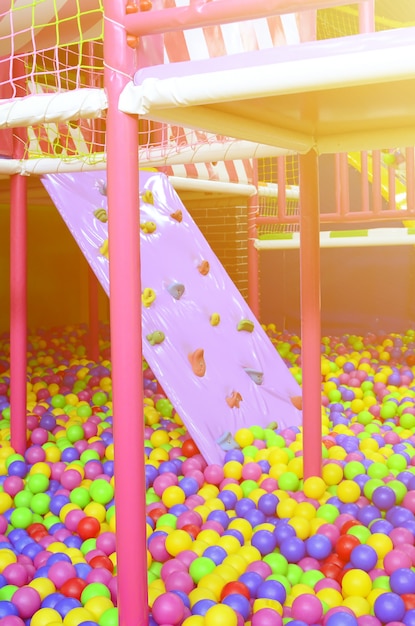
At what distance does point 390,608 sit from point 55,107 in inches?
55.1

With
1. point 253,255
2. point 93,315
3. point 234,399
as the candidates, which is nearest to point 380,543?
point 234,399

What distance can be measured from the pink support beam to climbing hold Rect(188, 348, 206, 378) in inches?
67.0

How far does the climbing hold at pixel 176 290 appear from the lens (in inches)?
135

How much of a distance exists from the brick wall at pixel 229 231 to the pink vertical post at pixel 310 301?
2.60m

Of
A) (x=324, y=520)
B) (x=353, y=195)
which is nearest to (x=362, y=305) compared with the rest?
(x=353, y=195)

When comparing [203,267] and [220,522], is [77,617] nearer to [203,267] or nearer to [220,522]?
Answer: [220,522]

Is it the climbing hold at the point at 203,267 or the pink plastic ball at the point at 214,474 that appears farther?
the climbing hold at the point at 203,267

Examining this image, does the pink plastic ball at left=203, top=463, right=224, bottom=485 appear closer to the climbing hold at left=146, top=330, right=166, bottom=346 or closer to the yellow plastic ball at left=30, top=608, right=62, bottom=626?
the climbing hold at left=146, top=330, right=166, bottom=346

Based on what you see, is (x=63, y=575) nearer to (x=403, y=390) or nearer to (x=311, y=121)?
(x=311, y=121)

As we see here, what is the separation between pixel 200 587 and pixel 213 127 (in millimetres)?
1106

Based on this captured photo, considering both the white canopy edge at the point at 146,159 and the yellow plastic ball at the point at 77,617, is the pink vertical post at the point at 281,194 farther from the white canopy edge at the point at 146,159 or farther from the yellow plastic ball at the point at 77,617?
the yellow plastic ball at the point at 77,617

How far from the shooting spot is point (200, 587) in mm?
1794

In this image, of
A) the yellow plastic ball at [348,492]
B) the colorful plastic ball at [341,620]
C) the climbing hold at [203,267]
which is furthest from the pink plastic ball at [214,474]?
the climbing hold at [203,267]

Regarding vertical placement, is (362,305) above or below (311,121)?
below
